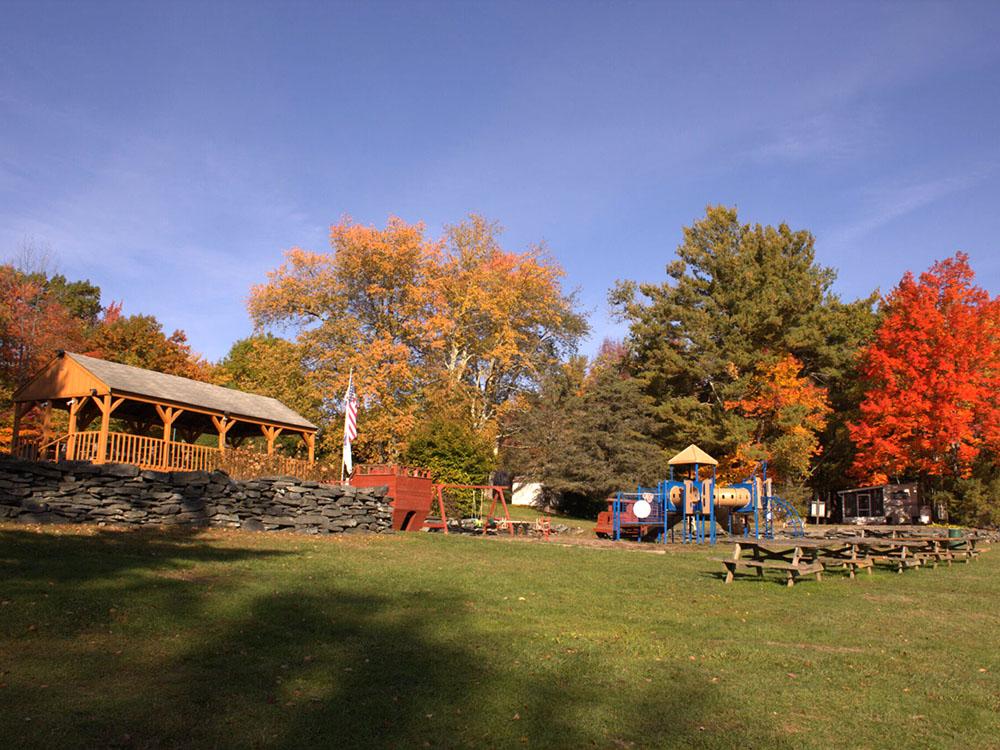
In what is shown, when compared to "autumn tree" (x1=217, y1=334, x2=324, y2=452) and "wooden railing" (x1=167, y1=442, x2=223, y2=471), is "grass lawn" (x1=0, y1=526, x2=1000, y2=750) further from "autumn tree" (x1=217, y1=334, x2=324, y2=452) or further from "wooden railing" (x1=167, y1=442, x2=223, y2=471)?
"autumn tree" (x1=217, y1=334, x2=324, y2=452)

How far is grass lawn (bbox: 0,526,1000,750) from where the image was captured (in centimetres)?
477

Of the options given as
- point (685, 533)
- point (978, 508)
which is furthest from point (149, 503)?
point (978, 508)

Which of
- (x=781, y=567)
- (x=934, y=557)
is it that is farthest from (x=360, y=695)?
(x=934, y=557)

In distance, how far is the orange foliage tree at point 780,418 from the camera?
3519 cm

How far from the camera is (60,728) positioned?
439 cm

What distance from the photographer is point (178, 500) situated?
1554 cm

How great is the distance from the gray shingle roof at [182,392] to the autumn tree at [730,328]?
19634 mm

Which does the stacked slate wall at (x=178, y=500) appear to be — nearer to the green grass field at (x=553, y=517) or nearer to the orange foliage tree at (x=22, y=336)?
the green grass field at (x=553, y=517)

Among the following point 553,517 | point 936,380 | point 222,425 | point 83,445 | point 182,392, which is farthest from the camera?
point 553,517

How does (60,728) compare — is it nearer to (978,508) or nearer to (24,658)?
(24,658)

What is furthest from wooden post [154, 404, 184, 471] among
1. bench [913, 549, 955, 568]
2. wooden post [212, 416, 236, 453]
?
bench [913, 549, 955, 568]

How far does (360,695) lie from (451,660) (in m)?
1.21

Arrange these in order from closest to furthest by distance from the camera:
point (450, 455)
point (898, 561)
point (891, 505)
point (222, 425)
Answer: point (898, 561)
point (222, 425)
point (450, 455)
point (891, 505)

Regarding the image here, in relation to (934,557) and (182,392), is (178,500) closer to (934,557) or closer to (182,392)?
(182,392)
